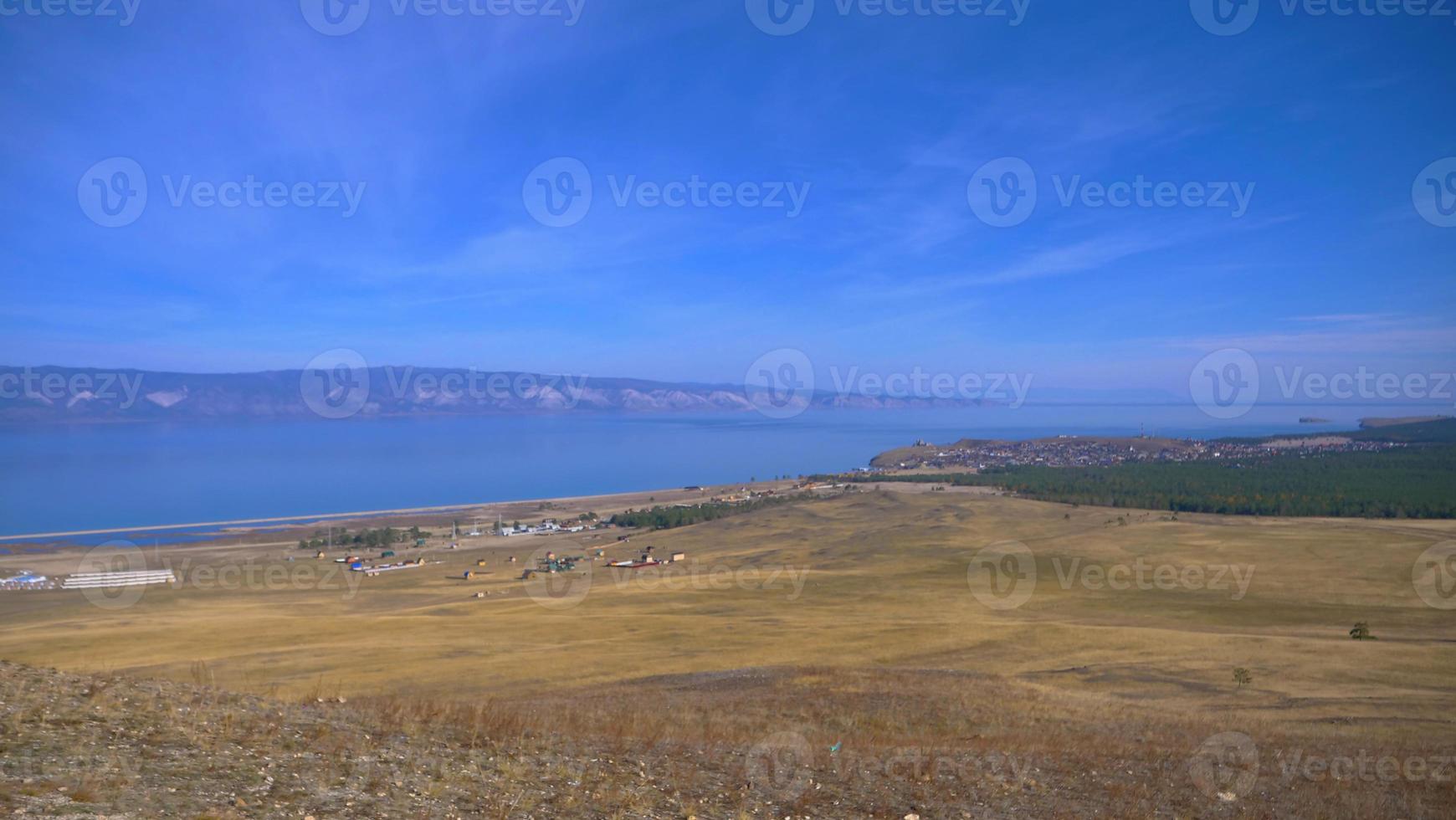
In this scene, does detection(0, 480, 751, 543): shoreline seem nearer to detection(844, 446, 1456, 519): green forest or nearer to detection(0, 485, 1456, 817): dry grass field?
detection(0, 485, 1456, 817): dry grass field

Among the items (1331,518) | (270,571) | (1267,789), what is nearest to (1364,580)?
(1331,518)

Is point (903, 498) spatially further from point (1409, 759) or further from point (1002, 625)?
point (1409, 759)

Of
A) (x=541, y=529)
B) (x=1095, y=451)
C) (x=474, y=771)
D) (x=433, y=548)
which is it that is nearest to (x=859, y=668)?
(x=474, y=771)

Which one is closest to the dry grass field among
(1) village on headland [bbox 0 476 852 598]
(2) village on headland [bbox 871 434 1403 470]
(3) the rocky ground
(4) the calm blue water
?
(3) the rocky ground

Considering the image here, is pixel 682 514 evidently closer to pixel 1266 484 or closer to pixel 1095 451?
pixel 1266 484

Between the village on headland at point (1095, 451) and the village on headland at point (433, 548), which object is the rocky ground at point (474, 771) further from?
the village on headland at point (1095, 451)

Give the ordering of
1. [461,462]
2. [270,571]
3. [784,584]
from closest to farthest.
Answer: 1. [784,584]
2. [270,571]
3. [461,462]

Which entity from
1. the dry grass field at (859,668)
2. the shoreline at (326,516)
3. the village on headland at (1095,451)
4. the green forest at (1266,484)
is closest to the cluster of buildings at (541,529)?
the dry grass field at (859,668)
